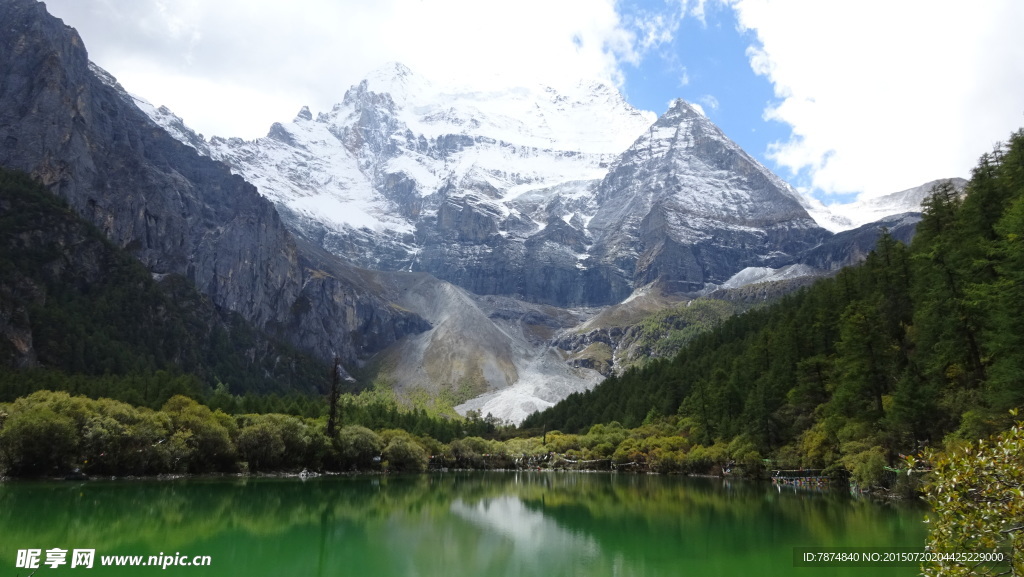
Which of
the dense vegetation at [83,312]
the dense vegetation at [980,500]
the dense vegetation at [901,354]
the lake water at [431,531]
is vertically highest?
the dense vegetation at [83,312]

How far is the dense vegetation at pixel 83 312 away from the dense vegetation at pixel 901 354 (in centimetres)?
7548

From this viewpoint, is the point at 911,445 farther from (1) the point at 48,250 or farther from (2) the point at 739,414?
(1) the point at 48,250

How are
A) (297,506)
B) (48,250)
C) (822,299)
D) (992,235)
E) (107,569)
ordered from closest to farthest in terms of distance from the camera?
(107,569) < (992,235) < (297,506) < (822,299) < (48,250)

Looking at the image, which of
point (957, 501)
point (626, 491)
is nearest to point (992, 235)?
point (626, 491)

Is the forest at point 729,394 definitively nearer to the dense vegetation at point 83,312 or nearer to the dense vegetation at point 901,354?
the dense vegetation at point 901,354

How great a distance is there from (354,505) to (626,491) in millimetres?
27982

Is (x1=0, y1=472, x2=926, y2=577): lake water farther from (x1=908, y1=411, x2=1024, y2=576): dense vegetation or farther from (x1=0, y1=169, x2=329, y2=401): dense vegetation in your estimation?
(x1=0, y1=169, x2=329, y2=401): dense vegetation

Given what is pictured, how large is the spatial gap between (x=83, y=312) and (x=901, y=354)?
508 ft

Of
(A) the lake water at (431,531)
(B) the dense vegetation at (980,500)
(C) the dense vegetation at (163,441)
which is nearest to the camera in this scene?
(B) the dense vegetation at (980,500)

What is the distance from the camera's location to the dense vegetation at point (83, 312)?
4651 inches

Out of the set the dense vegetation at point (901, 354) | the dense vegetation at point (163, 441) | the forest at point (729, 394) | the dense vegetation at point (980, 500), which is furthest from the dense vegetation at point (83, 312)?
the dense vegetation at point (980, 500)

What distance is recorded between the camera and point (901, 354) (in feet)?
178

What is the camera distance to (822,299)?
73.4 metres

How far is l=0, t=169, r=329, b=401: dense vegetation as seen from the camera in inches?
4651
